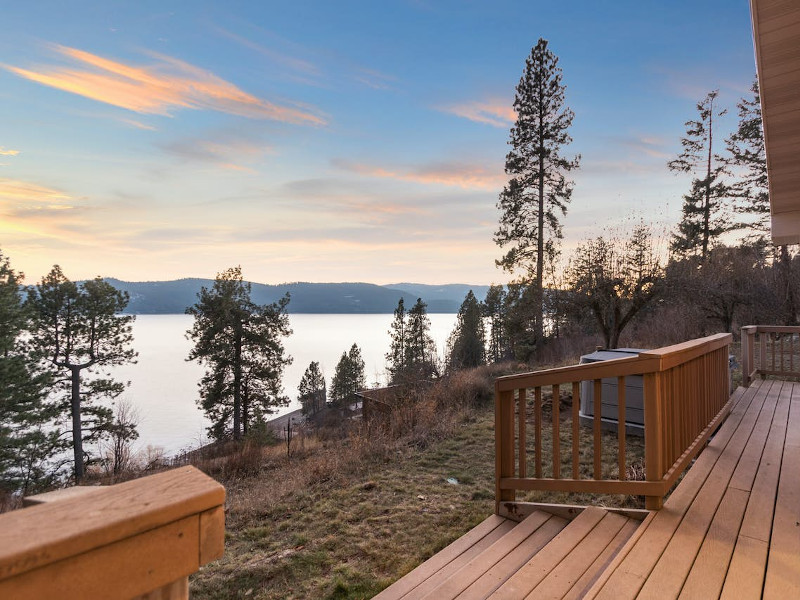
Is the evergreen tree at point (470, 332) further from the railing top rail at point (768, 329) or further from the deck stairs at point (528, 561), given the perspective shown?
the deck stairs at point (528, 561)

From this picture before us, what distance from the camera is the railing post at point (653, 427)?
113 inches

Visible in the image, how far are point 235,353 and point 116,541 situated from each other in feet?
85.8

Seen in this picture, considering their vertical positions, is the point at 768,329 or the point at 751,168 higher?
the point at 751,168

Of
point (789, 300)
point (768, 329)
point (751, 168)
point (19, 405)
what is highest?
point (751, 168)

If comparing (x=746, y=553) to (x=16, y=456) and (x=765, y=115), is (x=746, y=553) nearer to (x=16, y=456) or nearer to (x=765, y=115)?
(x=765, y=115)

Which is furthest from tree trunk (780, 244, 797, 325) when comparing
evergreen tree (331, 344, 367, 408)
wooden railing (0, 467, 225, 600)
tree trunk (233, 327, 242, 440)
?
evergreen tree (331, 344, 367, 408)

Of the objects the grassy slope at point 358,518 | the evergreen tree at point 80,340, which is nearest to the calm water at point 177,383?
the evergreen tree at point 80,340

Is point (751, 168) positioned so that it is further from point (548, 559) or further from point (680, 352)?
point (548, 559)

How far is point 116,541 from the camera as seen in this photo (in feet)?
2.28

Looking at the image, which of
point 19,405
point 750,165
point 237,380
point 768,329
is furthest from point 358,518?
point 750,165

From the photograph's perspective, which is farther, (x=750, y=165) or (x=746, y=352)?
(x=750, y=165)

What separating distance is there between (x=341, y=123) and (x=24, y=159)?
37.5ft

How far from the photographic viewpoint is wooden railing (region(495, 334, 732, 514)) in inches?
114

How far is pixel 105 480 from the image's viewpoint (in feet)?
46.5
